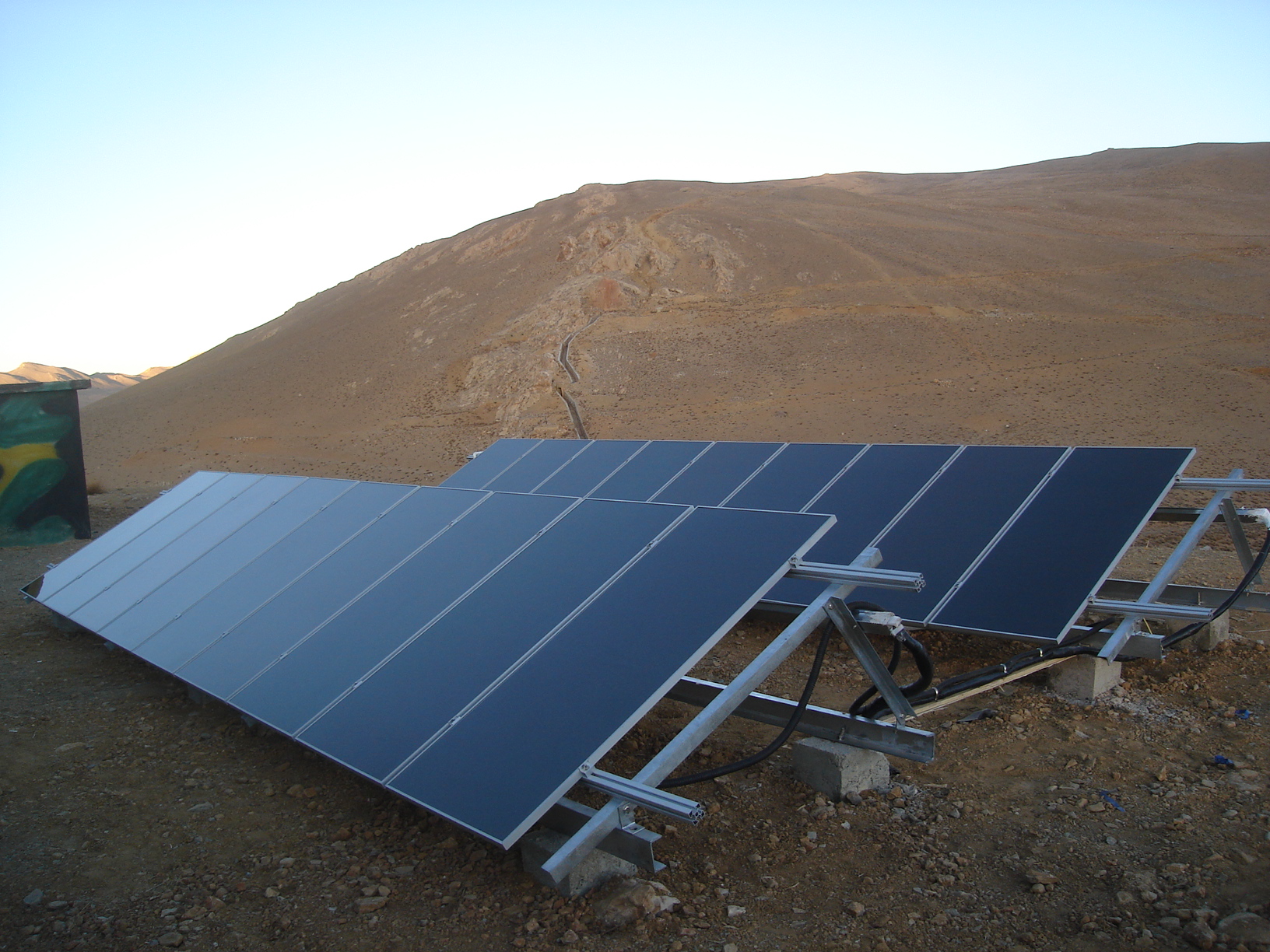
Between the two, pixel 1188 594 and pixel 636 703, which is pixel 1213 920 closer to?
pixel 636 703

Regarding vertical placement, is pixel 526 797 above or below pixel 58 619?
above

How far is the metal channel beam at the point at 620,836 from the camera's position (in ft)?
12.6

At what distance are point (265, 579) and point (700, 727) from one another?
4130 mm

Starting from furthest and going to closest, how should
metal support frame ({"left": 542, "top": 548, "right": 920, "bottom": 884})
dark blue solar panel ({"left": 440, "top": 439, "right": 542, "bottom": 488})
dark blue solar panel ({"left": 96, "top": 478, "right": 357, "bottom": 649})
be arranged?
dark blue solar panel ({"left": 440, "top": 439, "right": 542, "bottom": 488})
dark blue solar panel ({"left": 96, "top": 478, "right": 357, "bottom": 649})
metal support frame ({"left": 542, "top": 548, "right": 920, "bottom": 884})

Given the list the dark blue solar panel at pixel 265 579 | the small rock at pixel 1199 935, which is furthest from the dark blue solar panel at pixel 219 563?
the small rock at pixel 1199 935

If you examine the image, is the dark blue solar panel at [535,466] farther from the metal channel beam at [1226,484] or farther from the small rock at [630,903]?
the small rock at [630,903]

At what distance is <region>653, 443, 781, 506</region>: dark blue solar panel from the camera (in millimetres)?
9531

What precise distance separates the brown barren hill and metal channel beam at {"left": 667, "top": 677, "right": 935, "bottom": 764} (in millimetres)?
19316

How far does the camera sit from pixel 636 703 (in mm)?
3945

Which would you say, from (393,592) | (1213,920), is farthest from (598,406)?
(1213,920)

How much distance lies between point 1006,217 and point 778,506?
2256 inches

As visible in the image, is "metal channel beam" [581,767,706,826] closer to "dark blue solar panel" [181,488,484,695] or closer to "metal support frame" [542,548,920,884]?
"metal support frame" [542,548,920,884]

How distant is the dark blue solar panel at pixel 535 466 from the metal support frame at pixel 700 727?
6.81 metres

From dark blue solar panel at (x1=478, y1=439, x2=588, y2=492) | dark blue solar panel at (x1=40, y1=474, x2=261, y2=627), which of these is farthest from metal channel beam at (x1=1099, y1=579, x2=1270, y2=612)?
dark blue solar panel at (x1=40, y1=474, x2=261, y2=627)
